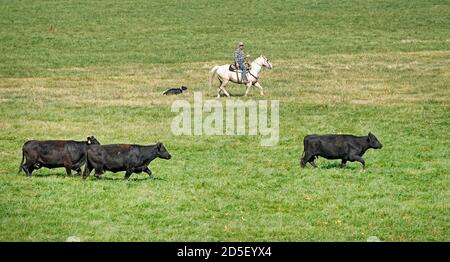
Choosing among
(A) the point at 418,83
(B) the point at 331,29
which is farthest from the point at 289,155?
(B) the point at 331,29

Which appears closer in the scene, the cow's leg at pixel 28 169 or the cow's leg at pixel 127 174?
the cow's leg at pixel 127 174

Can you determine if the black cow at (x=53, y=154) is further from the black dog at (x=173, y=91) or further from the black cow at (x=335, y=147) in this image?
the black dog at (x=173, y=91)

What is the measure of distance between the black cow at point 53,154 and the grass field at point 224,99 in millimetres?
491

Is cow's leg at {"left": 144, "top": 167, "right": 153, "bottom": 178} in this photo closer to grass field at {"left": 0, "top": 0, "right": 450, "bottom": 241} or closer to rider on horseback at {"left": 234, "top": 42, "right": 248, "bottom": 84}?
grass field at {"left": 0, "top": 0, "right": 450, "bottom": 241}

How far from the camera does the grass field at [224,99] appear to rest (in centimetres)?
2277

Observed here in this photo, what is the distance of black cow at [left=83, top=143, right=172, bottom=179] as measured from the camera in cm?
2616

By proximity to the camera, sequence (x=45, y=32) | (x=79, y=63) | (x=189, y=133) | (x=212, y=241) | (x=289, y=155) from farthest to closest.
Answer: (x=45, y=32)
(x=79, y=63)
(x=189, y=133)
(x=289, y=155)
(x=212, y=241)

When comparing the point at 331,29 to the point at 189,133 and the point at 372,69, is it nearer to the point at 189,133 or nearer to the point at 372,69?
the point at 372,69

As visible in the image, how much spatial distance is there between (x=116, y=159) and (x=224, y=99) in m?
17.9

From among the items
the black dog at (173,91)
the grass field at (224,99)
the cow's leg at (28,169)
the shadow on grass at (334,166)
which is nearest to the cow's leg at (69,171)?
the grass field at (224,99)

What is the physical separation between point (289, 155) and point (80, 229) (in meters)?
11.5

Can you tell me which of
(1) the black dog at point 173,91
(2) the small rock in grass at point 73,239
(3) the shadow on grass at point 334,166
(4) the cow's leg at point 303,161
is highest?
(1) the black dog at point 173,91

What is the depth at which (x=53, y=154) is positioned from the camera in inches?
1058

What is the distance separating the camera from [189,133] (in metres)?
36.1
